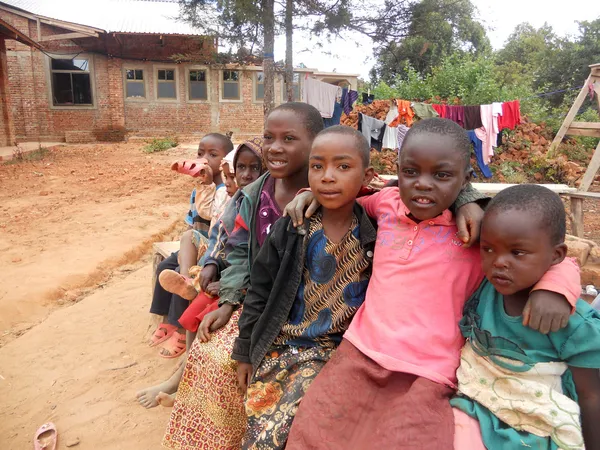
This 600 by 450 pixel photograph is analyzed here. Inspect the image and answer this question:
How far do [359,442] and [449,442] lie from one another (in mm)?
271

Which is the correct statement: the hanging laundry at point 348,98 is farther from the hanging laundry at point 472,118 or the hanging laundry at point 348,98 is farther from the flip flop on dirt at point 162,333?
the flip flop on dirt at point 162,333

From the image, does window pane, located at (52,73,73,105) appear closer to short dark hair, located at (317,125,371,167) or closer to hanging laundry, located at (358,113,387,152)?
hanging laundry, located at (358,113,387,152)

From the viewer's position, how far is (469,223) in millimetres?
1471

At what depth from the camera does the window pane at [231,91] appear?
17.6 m

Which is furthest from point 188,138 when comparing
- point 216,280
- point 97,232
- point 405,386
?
point 405,386

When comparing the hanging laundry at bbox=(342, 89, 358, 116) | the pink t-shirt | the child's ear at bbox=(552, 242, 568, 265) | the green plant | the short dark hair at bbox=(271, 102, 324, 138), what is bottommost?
the green plant

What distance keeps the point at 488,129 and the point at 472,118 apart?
39 centimetres

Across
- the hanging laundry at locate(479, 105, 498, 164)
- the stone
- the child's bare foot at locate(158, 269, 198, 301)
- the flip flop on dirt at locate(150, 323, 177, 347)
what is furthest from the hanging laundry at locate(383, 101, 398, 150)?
the child's bare foot at locate(158, 269, 198, 301)

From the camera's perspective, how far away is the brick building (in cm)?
1584

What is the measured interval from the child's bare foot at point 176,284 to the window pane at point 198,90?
52.8 ft

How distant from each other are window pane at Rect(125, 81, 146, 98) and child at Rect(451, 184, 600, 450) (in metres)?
17.7

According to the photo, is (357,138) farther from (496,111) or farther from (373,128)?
(496,111)

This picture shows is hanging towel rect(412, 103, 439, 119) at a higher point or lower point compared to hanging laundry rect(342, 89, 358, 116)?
lower

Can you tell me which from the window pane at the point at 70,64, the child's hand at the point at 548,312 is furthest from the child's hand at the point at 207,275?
the window pane at the point at 70,64
